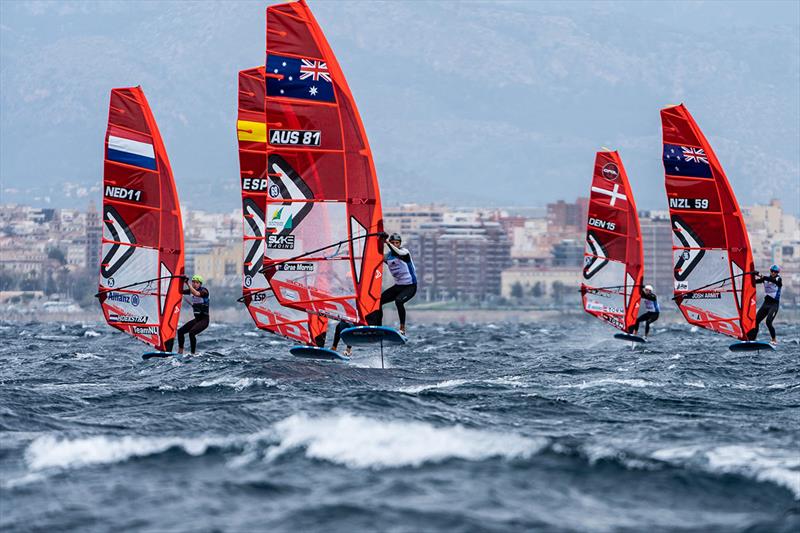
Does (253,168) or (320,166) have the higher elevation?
(253,168)

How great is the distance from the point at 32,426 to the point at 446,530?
331 inches

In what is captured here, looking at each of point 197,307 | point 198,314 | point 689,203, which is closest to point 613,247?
point 689,203

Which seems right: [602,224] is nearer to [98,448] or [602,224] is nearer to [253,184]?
[253,184]

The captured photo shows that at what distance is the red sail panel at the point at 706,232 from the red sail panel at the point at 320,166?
412 inches

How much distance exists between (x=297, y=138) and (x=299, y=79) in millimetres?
1002

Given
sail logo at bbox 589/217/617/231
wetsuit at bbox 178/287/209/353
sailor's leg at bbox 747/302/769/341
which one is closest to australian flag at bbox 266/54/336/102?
wetsuit at bbox 178/287/209/353

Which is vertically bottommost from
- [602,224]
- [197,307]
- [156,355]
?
[156,355]

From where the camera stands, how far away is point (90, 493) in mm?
16094

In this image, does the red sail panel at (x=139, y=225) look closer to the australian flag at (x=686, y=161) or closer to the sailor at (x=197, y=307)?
the sailor at (x=197, y=307)

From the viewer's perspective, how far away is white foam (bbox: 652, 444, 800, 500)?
656 inches

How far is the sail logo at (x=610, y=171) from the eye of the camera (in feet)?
150

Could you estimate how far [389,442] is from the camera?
1831 cm

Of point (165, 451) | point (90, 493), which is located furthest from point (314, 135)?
point (90, 493)

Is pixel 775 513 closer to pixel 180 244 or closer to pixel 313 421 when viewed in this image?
pixel 313 421
